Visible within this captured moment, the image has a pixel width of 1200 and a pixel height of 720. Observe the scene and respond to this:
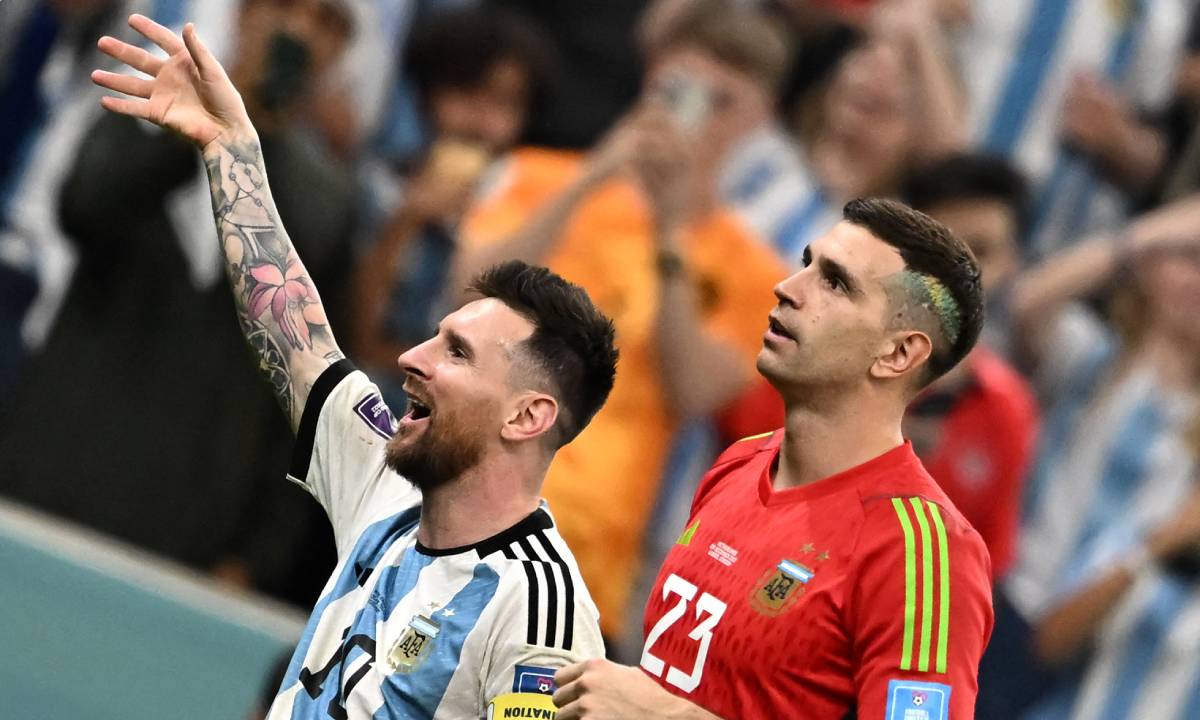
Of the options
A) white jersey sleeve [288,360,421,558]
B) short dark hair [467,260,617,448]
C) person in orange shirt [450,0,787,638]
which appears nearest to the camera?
short dark hair [467,260,617,448]

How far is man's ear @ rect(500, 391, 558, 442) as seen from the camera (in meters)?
3.19

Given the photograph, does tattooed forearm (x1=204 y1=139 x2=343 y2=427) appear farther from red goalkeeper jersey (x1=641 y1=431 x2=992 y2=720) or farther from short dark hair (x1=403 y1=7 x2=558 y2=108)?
short dark hair (x1=403 y1=7 x2=558 y2=108)

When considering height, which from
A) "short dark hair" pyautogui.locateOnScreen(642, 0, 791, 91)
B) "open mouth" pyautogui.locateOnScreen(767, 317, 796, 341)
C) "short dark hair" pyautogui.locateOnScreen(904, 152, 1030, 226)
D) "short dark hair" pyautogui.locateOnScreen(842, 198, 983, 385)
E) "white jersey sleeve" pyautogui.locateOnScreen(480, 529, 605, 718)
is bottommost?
"white jersey sleeve" pyautogui.locateOnScreen(480, 529, 605, 718)

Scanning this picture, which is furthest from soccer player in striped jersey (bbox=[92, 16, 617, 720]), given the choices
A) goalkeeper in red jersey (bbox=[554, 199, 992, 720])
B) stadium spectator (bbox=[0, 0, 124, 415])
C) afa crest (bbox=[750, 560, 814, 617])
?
stadium spectator (bbox=[0, 0, 124, 415])

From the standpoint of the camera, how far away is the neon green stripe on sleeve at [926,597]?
2715mm

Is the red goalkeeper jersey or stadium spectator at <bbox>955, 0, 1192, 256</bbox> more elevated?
stadium spectator at <bbox>955, 0, 1192, 256</bbox>

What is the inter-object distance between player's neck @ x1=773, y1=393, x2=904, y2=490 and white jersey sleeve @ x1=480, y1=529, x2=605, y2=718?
41 cm

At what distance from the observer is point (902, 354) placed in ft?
9.83

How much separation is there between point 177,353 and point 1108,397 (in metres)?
2.92

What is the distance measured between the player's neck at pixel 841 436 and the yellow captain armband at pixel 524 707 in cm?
54

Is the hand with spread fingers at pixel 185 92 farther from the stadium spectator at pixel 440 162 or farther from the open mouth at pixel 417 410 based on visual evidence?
the stadium spectator at pixel 440 162

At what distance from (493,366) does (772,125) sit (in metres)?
2.85

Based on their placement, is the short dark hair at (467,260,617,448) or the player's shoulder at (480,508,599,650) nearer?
the player's shoulder at (480,508,599,650)

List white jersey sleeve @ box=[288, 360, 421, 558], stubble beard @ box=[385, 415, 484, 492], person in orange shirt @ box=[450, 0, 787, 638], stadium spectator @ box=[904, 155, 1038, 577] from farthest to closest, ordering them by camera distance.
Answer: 1. person in orange shirt @ box=[450, 0, 787, 638]
2. stadium spectator @ box=[904, 155, 1038, 577]
3. white jersey sleeve @ box=[288, 360, 421, 558]
4. stubble beard @ box=[385, 415, 484, 492]
